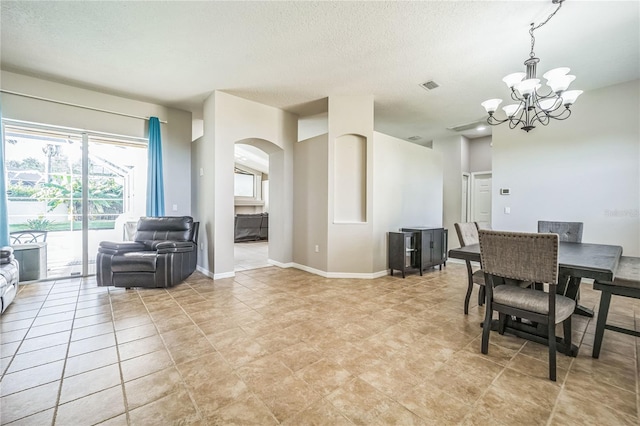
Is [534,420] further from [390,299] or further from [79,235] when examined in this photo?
[79,235]

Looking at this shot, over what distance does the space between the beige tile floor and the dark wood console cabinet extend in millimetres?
1246

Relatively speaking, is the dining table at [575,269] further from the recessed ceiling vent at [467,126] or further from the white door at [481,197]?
the white door at [481,197]

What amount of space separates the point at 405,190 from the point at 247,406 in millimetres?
4353

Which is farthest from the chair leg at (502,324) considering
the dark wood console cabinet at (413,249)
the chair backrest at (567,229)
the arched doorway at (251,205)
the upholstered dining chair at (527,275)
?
the arched doorway at (251,205)

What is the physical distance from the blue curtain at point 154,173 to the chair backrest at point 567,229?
19.7ft

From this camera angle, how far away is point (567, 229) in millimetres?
3426

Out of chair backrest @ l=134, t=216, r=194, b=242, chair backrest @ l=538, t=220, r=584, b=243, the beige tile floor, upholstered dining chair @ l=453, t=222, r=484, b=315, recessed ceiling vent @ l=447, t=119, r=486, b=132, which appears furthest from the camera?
recessed ceiling vent @ l=447, t=119, r=486, b=132

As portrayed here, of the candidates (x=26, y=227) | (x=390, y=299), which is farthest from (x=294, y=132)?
(x=26, y=227)

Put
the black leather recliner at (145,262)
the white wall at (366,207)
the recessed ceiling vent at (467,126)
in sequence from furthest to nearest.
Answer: the recessed ceiling vent at (467,126), the white wall at (366,207), the black leather recliner at (145,262)

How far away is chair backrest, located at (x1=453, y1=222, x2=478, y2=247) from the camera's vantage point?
10.1ft

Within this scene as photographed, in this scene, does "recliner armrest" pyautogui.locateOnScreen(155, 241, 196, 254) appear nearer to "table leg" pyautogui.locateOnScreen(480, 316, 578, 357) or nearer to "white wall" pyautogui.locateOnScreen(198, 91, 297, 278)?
"white wall" pyautogui.locateOnScreen(198, 91, 297, 278)

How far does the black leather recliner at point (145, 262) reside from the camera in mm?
3508

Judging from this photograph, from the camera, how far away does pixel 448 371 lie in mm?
1870

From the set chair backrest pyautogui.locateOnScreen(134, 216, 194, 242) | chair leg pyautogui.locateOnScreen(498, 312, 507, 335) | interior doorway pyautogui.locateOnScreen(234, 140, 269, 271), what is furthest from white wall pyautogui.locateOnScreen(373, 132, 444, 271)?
interior doorway pyautogui.locateOnScreen(234, 140, 269, 271)
